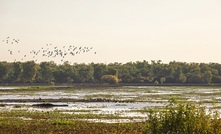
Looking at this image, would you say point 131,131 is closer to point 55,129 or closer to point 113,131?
point 113,131

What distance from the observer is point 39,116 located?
45.2 meters

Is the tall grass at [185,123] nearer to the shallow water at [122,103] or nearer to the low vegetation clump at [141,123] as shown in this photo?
the low vegetation clump at [141,123]

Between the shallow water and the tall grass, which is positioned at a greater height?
the tall grass

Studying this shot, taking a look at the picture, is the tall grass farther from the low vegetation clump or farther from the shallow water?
the shallow water

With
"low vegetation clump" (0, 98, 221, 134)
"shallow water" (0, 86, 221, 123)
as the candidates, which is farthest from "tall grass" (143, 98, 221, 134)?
"shallow water" (0, 86, 221, 123)

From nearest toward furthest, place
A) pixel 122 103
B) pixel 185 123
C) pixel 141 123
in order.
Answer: pixel 185 123, pixel 141 123, pixel 122 103

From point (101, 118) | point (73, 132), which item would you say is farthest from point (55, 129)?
point (101, 118)

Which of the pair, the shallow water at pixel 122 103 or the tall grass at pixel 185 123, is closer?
the tall grass at pixel 185 123

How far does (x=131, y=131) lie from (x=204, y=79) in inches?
6385

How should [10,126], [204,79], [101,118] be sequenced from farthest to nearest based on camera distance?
[204,79] → [101,118] → [10,126]

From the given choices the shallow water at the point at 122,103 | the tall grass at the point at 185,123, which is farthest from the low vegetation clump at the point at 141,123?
the shallow water at the point at 122,103

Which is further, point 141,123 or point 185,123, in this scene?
point 141,123

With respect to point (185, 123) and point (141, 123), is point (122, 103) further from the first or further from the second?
point (185, 123)

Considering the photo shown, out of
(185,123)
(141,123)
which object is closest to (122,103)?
(141,123)
